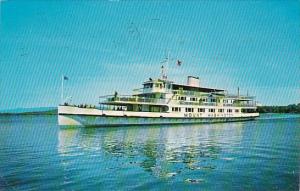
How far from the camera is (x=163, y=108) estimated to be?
2138 centimetres

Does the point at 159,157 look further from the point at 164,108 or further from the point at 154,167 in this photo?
the point at 164,108

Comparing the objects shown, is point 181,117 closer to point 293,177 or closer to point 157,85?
point 157,85

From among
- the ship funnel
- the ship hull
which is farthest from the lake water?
the ship funnel

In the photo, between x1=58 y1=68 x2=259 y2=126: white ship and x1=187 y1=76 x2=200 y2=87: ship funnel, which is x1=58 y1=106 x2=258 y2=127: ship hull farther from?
x1=187 y1=76 x2=200 y2=87: ship funnel

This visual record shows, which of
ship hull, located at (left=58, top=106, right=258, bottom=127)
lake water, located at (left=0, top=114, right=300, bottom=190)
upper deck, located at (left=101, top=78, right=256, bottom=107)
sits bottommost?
lake water, located at (left=0, top=114, right=300, bottom=190)

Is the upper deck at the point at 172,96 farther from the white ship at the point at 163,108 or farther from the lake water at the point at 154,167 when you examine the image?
the lake water at the point at 154,167

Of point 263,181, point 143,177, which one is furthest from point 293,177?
point 143,177

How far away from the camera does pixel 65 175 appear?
6.21 meters

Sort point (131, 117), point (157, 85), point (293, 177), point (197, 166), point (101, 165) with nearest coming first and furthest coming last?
point (293, 177)
point (197, 166)
point (101, 165)
point (131, 117)
point (157, 85)

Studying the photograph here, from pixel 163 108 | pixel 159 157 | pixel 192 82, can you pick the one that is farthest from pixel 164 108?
pixel 159 157

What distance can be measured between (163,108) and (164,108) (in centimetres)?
6

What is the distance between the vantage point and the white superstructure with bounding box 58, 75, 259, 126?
1834cm

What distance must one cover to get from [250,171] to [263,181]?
680 millimetres

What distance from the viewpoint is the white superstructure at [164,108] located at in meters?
18.3
